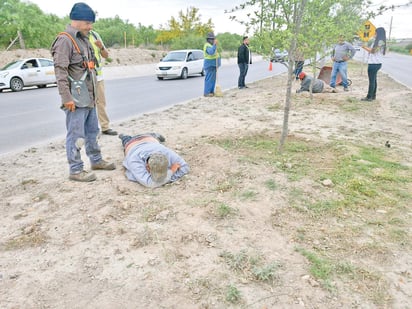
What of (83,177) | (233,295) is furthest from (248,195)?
(83,177)

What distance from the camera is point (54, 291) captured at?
98.5 inches

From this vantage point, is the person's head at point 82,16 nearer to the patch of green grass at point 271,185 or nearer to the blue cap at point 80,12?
the blue cap at point 80,12

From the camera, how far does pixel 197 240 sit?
121 inches

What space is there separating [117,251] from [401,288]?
2.14m

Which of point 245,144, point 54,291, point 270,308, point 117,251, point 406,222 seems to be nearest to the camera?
point 270,308

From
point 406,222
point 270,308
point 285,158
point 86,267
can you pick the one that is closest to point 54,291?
point 86,267

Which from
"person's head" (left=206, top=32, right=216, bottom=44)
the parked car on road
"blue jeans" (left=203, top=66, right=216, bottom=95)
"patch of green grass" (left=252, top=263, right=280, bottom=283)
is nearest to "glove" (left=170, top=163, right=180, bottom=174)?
"patch of green grass" (left=252, top=263, right=280, bottom=283)

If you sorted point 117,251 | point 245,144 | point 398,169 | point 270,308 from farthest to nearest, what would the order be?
point 245,144, point 398,169, point 117,251, point 270,308

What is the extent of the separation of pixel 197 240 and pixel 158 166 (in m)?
1.15

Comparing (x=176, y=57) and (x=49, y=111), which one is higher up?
(x=176, y=57)

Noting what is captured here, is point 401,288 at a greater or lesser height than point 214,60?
lesser

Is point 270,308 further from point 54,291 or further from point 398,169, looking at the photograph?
point 398,169

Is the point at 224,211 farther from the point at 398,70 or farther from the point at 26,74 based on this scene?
the point at 398,70

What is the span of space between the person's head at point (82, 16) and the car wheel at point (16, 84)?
A: 12914 mm
